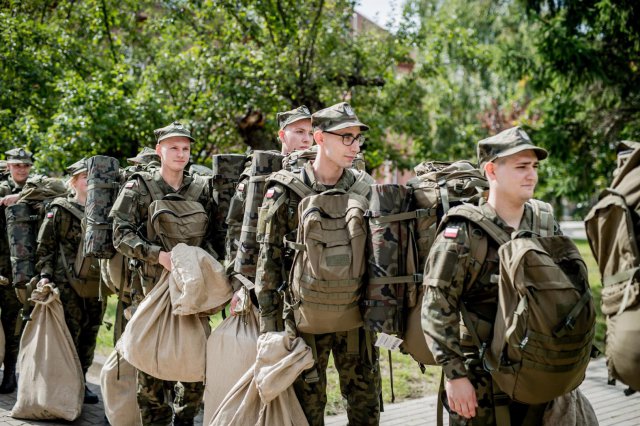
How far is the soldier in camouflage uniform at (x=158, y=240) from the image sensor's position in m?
5.18

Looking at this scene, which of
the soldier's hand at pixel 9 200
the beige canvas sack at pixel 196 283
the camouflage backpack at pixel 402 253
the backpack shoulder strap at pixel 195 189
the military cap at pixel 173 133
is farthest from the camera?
the soldier's hand at pixel 9 200

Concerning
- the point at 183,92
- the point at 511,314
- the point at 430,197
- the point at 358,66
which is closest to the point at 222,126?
the point at 183,92

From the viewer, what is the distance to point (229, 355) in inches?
180

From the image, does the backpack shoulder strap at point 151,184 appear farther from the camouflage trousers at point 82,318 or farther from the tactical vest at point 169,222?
the camouflage trousers at point 82,318

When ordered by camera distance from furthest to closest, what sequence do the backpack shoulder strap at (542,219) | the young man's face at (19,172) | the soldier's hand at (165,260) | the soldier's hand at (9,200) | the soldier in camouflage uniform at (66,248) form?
the young man's face at (19,172), the soldier's hand at (9,200), the soldier in camouflage uniform at (66,248), the soldier's hand at (165,260), the backpack shoulder strap at (542,219)

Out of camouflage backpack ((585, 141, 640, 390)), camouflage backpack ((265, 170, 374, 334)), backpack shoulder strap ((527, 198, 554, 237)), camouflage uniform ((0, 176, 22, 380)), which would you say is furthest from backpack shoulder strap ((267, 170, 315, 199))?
camouflage uniform ((0, 176, 22, 380))

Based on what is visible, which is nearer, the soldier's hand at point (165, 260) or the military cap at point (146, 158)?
the soldier's hand at point (165, 260)

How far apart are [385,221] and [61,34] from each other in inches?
405

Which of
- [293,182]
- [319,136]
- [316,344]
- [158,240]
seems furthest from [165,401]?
[319,136]

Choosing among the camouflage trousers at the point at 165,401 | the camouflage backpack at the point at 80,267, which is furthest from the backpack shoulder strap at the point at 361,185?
the camouflage backpack at the point at 80,267

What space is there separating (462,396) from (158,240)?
9.80 feet

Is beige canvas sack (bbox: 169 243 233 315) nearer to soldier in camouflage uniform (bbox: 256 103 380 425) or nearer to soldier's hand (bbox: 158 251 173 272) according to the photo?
soldier's hand (bbox: 158 251 173 272)

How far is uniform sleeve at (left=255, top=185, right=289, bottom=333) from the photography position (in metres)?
4.27

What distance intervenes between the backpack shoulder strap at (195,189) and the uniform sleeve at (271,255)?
4.42 feet
